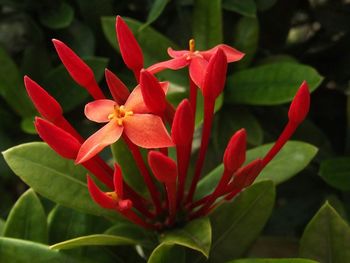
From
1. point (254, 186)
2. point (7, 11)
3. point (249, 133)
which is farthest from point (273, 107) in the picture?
point (7, 11)

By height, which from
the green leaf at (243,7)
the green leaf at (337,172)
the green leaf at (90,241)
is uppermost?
the green leaf at (243,7)

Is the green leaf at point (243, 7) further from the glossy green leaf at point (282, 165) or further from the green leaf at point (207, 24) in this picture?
the glossy green leaf at point (282, 165)

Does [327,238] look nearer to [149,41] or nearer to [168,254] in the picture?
[168,254]

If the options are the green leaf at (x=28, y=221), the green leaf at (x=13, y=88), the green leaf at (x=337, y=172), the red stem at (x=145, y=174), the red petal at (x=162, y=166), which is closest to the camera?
the red petal at (x=162, y=166)

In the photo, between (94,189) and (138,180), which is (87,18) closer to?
(138,180)

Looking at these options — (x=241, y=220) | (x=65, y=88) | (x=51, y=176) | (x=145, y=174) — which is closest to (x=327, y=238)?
(x=241, y=220)

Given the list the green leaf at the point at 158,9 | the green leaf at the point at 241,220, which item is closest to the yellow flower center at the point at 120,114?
the green leaf at the point at 241,220

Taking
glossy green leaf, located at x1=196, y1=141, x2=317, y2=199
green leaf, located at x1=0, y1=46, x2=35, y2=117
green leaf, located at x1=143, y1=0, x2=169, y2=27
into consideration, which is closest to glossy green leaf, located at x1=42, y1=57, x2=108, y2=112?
green leaf, located at x1=0, y1=46, x2=35, y2=117
